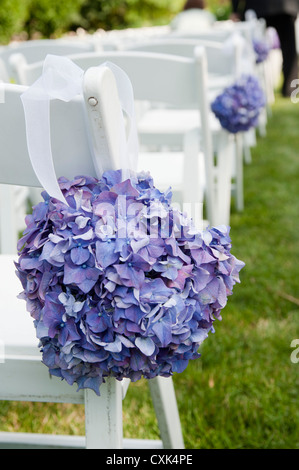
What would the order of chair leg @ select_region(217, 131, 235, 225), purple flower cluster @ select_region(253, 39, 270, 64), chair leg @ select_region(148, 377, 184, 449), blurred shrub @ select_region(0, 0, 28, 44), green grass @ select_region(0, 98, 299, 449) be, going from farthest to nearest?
blurred shrub @ select_region(0, 0, 28, 44) < purple flower cluster @ select_region(253, 39, 270, 64) < chair leg @ select_region(217, 131, 235, 225) < green grass @ select_region(0, 98, 299, 449) < chair leg @ select_region(148, 377, 184, 449)

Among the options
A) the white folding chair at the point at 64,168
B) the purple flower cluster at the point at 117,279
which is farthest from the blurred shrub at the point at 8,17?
the purple flower cluster at the point at 117,279

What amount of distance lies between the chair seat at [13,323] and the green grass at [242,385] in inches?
26.7

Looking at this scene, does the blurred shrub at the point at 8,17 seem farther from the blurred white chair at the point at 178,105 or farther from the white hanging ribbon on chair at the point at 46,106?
the white hanging ribbon on chair at the point at 46,106

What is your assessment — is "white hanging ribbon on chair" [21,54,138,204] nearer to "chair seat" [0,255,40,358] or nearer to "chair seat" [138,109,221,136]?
"chair seat" [0,255,40,358]

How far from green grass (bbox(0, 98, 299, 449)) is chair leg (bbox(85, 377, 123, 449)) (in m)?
0.79

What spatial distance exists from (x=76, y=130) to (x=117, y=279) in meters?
0.22

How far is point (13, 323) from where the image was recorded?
1075 millimetres

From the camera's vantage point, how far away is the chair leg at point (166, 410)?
1.24 metres

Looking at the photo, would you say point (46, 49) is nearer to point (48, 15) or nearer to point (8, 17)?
point (8, 17)

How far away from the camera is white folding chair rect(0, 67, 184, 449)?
2.54 ft

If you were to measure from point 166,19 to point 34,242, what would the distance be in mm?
18763

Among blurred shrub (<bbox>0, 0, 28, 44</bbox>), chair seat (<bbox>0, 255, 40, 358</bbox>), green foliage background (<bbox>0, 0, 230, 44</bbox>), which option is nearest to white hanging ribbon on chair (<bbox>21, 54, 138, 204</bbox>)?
chair seat (<bbox>0, 255, 40, 358</bbox>)

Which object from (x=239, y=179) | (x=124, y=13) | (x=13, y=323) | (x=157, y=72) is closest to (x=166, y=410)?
(x=13, y=323)
